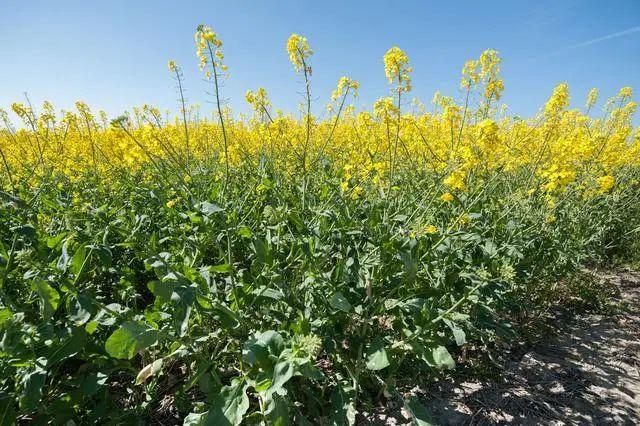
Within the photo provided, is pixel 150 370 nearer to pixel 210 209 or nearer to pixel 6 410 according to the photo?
pixel 6 410

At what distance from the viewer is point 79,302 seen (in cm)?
133

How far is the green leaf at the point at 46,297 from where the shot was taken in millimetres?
1247

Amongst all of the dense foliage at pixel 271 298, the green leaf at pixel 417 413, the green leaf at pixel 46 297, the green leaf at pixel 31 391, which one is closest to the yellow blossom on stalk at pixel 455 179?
the dense foliage at pixel 271 298

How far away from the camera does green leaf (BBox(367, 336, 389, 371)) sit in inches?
54.8

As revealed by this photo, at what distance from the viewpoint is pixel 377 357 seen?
1.44 metres

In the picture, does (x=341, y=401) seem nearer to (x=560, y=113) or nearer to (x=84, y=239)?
(x=84, y=239)

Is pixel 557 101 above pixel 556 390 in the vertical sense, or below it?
above

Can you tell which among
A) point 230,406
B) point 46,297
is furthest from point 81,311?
point 230,406

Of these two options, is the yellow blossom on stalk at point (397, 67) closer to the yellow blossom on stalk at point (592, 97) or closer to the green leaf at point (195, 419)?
the green leaf at point (195, 419)

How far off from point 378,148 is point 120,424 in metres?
3.15

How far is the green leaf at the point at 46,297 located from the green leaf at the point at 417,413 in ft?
4.86

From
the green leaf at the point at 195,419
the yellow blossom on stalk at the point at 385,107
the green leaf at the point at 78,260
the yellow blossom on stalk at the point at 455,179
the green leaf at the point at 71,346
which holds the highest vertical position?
the yellow blossom on stalk at the point at 385,107

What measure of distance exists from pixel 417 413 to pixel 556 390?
3.40 ft

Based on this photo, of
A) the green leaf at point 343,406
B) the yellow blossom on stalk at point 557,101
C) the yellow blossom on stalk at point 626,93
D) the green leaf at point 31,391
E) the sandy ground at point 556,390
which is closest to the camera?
the green leaf at point 31,391
